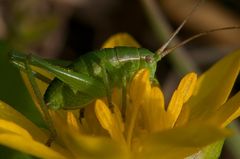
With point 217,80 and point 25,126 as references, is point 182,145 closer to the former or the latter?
point 25,126

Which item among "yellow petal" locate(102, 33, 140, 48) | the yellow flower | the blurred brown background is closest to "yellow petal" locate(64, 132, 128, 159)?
the yellow flower

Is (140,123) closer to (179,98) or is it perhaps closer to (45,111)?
(179,98)

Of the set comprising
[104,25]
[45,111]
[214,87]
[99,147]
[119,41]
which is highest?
[104,25]

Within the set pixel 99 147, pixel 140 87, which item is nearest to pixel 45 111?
pixel 140 87

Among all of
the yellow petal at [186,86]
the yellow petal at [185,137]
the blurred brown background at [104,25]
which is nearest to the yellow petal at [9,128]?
the yellow petal at [185,137]

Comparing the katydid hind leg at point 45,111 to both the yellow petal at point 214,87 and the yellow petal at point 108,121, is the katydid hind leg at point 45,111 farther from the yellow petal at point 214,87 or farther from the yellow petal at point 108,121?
the yellow petal at point 214,87

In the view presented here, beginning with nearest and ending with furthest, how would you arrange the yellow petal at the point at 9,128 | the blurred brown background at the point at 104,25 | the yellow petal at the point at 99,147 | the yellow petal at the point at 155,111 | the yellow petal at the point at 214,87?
the yellow petal at the point at 99,147 < the yellow petal at the point at 9,128 < the yellow petal at the point at 155,111 < the yellow petal at the point at 214,87 < the blurred brown background at the point at 104,25

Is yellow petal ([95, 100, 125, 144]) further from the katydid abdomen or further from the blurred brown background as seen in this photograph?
the blurred brown background
